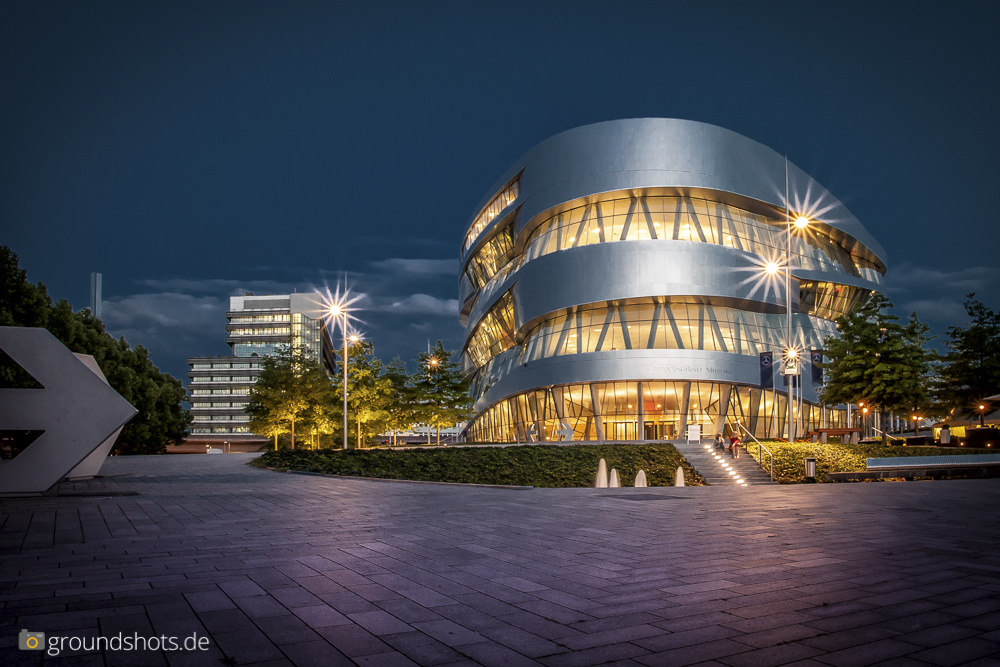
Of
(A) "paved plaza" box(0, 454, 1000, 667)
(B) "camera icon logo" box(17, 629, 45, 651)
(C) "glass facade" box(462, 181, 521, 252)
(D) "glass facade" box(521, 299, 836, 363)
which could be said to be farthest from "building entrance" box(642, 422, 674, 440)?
(B) "camera icon logo" box(17, 629, 45, 651)

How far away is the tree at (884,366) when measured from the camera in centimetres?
3447

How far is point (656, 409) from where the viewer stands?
49.1 metres

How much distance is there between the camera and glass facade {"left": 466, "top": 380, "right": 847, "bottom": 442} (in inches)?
1930

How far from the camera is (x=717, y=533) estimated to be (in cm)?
1048

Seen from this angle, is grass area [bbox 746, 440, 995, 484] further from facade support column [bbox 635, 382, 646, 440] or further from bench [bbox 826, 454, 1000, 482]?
facade support column [bbox 635, 382, 646, 440]

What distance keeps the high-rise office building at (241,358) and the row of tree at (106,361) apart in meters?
78.9

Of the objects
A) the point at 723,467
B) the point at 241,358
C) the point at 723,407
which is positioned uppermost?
the point at 241,358

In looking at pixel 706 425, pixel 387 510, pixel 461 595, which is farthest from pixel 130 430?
pixel 461 595

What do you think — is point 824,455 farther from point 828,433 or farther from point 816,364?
point 828,433

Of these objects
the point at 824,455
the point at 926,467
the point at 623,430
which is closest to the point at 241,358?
the point at 623,430

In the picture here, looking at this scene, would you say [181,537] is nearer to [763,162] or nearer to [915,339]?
[915,339]

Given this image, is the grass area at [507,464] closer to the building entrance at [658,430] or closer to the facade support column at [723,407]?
the building entrance at [658,430]

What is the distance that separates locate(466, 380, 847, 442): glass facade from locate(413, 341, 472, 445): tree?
26.0 ft

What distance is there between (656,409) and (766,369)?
1046 centimetres
